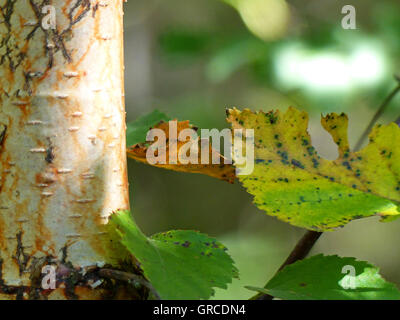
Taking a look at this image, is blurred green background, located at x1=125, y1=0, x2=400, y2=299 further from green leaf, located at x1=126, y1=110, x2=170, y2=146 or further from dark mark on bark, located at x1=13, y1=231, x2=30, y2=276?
dark mark on bark, located at x1=13, y1=231, x2=30, y2=276

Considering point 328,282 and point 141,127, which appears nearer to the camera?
point 328,282

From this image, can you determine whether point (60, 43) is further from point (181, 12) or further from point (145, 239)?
point (181, 12)

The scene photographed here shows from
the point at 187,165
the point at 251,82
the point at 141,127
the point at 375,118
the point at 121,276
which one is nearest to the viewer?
the point at 121,276

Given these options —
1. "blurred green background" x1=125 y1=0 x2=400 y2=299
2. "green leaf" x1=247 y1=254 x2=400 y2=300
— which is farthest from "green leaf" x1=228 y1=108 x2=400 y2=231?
"blurred green background" x1=125 y1=0 x2=400 y2=299

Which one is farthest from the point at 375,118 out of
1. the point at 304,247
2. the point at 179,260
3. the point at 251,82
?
the point at 251,82

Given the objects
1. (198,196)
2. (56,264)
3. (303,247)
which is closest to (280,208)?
(303,247)

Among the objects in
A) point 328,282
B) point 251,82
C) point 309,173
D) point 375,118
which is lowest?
point 328,282

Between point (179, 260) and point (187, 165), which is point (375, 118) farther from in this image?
point (179, 260)
